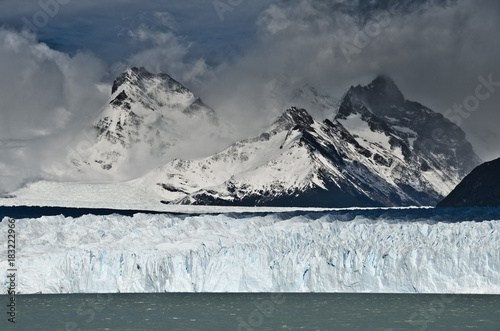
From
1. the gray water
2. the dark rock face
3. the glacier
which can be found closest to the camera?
the gray water

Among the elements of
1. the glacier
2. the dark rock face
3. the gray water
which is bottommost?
the gray water

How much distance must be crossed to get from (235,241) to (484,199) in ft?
326

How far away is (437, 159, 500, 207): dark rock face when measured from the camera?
15950 cm

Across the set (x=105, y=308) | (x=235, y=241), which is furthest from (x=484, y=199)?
(x=105, y=308)

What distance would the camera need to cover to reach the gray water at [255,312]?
48.5m

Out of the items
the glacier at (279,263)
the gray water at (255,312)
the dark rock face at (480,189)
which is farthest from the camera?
the dark rock face at (480,189)

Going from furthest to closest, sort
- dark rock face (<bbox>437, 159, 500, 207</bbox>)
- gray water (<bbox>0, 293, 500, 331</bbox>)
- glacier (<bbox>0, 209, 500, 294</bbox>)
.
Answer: dark rock face (<bbox>437, 159, 500, 207</bbox>) < glacier (<bbox>0, 209, 500, 294</bbox>) < gray water (<bbox>0, 293, 500, 331</bbox>)

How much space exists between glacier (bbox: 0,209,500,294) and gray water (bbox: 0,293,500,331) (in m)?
1.05

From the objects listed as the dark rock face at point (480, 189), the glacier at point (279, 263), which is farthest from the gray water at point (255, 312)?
the dark rock face at point (480, 189)

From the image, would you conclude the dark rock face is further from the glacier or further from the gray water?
the gray water

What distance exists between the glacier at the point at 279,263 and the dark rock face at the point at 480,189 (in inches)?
3522

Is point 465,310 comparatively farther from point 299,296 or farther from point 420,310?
point 299,296

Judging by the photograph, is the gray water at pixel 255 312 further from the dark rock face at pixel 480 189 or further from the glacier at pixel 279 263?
the dark rock face at pixel 480 189

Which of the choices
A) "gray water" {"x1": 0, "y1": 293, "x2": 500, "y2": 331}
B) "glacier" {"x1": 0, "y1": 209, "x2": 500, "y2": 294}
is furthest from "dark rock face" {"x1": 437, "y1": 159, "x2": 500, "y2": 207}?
"gray water" {"x1": 0, "y1": 293, "x2": 500, "y2": 331}
